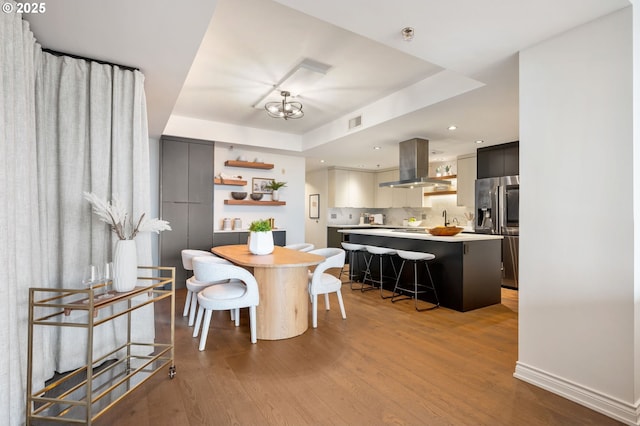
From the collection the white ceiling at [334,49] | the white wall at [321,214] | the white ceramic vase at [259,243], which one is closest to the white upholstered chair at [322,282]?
the white ceramic vase at [259,243]

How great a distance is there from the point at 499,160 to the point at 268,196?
4321mm

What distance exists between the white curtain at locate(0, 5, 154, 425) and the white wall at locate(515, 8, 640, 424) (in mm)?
2911

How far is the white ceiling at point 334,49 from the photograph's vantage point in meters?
1.87

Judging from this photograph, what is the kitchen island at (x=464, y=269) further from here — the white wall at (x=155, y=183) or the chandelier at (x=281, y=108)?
the white wall at (x=155, y=183)

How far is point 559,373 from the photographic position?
2102 mm

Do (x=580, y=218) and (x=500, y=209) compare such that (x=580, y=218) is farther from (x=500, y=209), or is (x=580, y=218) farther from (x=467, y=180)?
(x=467, y=180)

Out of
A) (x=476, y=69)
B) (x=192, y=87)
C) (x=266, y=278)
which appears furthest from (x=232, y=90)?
(x=476, y=69)

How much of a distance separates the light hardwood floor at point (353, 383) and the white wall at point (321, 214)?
510 cm

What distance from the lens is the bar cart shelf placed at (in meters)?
1.60

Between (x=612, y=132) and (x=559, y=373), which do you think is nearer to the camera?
(x=612, y=132)

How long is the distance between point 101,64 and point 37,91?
1.63 feet

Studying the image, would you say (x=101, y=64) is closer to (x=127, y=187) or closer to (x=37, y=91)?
(x=37, y=91)

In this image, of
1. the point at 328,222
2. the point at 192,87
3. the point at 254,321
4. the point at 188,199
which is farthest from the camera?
the point at 328,222

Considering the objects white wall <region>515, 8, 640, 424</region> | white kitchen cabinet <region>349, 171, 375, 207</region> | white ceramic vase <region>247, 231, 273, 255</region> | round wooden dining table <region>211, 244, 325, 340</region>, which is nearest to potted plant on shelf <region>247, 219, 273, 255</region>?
white ceramic vase <region>247, 231, 273, 255</region>
